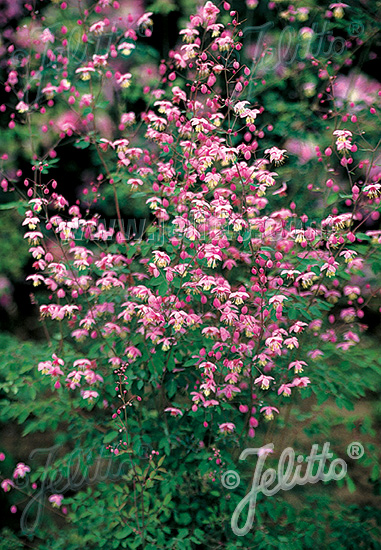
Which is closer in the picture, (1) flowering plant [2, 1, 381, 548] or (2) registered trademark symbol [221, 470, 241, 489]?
(1) flowering plant [2, 1, 381, 548]

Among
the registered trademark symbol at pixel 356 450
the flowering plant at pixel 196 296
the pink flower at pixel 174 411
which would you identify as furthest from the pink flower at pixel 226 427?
the registered trademark symbol at pixel 356 450

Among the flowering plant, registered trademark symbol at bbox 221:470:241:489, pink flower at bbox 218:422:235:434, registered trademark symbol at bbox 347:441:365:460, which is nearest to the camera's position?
the flowering plant

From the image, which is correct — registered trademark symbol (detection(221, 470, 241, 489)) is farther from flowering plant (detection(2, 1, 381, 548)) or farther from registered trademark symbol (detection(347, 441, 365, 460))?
registered trademark symbol (detection(347, 441, 365, 460))

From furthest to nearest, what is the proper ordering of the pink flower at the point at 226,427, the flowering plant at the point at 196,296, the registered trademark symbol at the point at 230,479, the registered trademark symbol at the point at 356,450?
the registered trademark symbol at the point at 356,450 → the registered trademark symbol at the point at 230,479 → the pink flower at the point at 226,427 → the flowering plant at the point at 196,296

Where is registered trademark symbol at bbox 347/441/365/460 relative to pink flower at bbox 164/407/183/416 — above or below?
below

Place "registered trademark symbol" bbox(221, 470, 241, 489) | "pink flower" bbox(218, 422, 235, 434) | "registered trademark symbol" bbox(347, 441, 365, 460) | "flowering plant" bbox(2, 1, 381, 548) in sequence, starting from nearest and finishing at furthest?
1. "flowering plant" bbox(2, 1, 381, 548)
2. "pink flower" bbox(218, 422, 235, 434)
3. "registered trademark symbol" bbox(221, 470, 241, 489)
4. "registered trademark symbol" bbox(347, 441, 365, 460)

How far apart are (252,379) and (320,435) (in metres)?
0.78

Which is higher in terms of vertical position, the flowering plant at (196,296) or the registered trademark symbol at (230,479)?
the flowering plant at (196,296)

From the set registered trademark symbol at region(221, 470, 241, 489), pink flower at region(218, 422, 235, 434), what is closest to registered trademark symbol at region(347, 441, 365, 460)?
registered trademark symbol at region(221, 470, 241, 489)

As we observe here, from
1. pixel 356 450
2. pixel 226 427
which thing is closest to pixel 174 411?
pixel 226 427

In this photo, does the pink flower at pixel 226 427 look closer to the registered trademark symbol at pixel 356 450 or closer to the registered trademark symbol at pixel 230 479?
the registered trademark symbol at pixel 230 479

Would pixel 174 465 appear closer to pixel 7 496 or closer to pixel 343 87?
pixel 7 496

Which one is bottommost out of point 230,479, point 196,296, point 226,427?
point 230,479

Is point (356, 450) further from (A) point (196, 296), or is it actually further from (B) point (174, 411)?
(A) point (196, 296)
